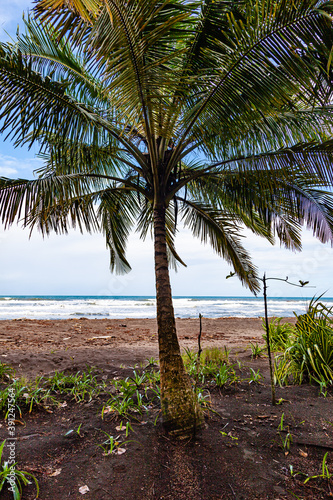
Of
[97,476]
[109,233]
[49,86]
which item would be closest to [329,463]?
[97,476]

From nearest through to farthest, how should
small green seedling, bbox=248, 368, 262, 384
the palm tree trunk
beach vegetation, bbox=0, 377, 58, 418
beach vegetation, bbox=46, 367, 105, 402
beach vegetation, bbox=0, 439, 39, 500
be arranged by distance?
beach vegetation, bbox=0, 439, 39, 500 → the palm tree trunk → beach vegetation, bbox=0, 377, 58, 418 → beach vegetation, bbox=46, 367, 105, 402 → small green seedling, bbox=248, 368, 262, 384

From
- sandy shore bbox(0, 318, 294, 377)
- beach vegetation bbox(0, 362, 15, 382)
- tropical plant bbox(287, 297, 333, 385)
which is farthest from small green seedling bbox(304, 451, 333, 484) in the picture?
beach vegetation bbox(0, 362, 15, 382)

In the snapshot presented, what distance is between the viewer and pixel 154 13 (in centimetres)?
237

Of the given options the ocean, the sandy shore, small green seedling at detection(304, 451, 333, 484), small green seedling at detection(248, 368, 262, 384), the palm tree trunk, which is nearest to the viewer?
small green seedling at detection(304, 451, 333, 484)

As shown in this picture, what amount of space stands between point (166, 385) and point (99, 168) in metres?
3.06

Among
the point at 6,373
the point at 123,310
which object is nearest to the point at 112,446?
the point at 6,373

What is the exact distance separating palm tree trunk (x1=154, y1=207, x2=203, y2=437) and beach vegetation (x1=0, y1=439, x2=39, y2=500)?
108 centimetres

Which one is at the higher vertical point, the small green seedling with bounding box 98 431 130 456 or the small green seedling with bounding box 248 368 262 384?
the small green seedling with bounding box 248 368 262 384

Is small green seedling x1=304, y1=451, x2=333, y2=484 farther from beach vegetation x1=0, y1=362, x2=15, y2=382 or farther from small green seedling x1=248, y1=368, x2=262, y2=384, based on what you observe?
beach vegetation x1=0, y1=362, x2=15, y2=382

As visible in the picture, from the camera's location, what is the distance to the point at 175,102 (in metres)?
3.05

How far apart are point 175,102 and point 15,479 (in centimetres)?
338

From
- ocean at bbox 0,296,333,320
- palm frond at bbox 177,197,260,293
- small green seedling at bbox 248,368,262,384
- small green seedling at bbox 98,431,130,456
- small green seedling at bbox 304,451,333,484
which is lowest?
ocean at bbox 0,296,333,320

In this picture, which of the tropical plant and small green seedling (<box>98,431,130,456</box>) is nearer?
small green seedling (<box>98,431,130,456</box>)

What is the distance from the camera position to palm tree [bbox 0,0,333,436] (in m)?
2.42
